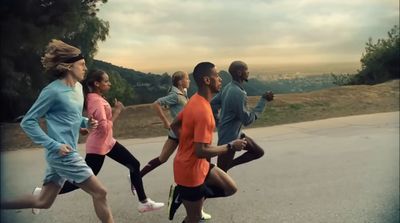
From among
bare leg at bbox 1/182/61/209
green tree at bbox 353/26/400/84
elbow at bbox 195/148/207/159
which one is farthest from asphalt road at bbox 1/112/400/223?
green tree at bbox 353/26/400/84

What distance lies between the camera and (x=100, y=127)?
8.09 ft

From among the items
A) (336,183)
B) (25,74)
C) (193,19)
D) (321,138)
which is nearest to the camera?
(25,74)

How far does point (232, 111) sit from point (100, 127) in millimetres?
657

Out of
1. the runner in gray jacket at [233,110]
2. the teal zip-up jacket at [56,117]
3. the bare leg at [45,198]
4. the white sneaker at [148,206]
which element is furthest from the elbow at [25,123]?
the white sneaker at [148,206]

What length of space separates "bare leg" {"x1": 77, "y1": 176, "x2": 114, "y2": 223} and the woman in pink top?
133 mm

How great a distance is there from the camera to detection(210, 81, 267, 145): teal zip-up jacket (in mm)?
2664

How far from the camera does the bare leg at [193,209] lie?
2.46m

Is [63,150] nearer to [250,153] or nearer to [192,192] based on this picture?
[192,192]

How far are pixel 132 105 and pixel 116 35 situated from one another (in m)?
0.31

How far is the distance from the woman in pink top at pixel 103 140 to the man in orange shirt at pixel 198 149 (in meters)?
0.28

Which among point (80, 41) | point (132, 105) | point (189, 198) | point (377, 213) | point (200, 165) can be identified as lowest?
point (377, 213)

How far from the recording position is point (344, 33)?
2.32 meters

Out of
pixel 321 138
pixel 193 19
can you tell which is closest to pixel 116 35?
pixel 193 19

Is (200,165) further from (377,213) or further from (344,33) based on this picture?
(377,213)
